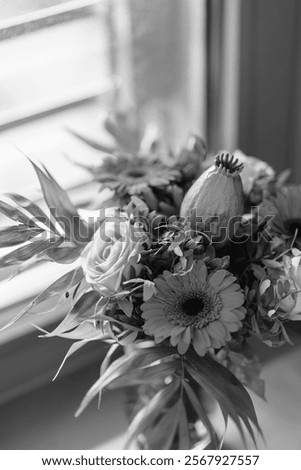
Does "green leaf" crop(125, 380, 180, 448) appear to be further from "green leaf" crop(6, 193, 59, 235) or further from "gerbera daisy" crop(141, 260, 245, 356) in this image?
"green leaf" crop(6, 193, 59, 235)

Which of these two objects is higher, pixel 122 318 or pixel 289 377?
pixel 122 318

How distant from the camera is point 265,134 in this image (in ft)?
3.38

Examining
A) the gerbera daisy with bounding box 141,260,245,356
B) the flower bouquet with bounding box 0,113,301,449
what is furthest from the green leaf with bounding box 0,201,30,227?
the gerbera daisy with bounding box 141,260,245,356

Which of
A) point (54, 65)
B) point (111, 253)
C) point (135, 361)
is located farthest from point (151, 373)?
point (54, 65)

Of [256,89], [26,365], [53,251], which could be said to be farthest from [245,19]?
[26,365]

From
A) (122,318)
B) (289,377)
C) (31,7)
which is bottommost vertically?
(289,377)

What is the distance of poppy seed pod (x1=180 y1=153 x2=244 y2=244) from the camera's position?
2.25ft

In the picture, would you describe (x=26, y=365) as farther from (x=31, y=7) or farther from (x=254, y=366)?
(x=31, y=7)

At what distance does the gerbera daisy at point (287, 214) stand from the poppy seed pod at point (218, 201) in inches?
2.5

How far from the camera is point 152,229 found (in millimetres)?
719

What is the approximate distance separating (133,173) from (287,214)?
175 mm

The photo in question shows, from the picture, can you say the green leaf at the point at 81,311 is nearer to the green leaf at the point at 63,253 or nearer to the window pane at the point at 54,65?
the green leaf at the point at 63,253

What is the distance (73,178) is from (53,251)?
10.2 inches

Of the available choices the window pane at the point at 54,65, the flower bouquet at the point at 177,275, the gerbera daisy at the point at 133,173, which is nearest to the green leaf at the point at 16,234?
the flower bouquet at the point at 177,275
